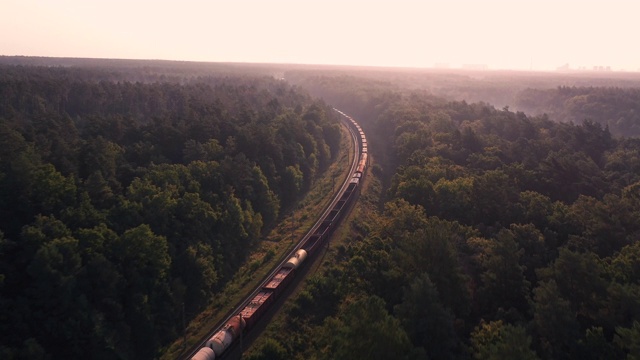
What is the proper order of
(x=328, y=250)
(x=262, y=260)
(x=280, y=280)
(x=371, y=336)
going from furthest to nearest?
(x=328, y=250) < (x=262, y=260) < (x=280, y=280) < (x=371, y=336)

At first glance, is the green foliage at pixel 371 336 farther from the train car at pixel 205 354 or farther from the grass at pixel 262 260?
the grass at pixel 262 260

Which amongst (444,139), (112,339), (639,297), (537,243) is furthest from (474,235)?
(444,139)

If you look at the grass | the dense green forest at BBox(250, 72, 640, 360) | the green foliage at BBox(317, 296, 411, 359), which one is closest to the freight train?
the dense green forest at BBox(250, 72, 640, 360)

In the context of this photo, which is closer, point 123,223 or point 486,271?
point 486,271

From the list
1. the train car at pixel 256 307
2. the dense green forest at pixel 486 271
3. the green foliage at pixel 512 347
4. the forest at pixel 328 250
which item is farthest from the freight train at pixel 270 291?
the green foliage at pixel 512 347

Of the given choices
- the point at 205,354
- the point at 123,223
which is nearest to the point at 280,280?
the point at 205,354

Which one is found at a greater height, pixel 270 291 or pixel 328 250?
pixel 270 291

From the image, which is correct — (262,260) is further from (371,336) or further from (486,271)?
(371,336)
